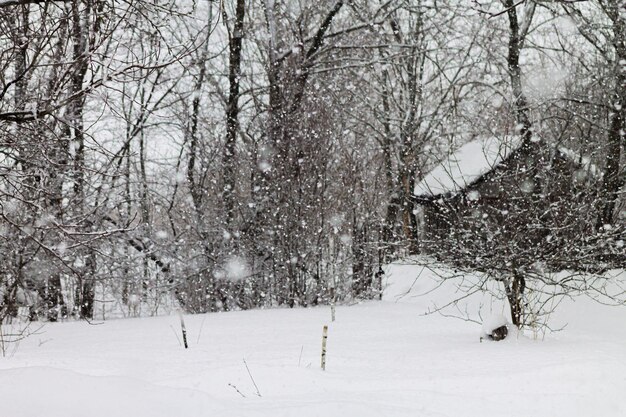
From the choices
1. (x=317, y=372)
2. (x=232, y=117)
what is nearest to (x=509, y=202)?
(x=232, y=117)

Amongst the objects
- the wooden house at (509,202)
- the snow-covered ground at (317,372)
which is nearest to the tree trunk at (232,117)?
the snow-covered ground at (317,372)

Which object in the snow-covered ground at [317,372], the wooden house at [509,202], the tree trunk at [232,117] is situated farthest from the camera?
the tree trunk at [232,117]

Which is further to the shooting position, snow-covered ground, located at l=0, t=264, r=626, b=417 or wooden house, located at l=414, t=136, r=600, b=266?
wooden house, located at l=414, t=136, r=600, b=266

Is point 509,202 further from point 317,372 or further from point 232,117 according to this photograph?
point 317,372

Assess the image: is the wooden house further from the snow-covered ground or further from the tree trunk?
the tree trunk

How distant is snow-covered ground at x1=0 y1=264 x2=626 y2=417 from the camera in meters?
4.05

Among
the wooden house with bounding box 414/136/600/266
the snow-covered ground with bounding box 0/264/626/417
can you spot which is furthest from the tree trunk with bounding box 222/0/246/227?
the wooden house with bounding box 414/136/600/266

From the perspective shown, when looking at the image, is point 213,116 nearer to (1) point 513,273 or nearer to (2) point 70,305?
(2) point 70,305

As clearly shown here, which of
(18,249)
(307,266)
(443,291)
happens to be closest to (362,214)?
(307,266)

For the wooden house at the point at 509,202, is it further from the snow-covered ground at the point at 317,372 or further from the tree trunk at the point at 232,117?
the tree trunk at the point at 232,117

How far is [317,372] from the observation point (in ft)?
17.3

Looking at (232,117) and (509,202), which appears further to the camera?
(232,117)

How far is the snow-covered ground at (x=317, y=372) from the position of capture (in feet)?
13.3

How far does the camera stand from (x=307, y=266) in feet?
39.6
